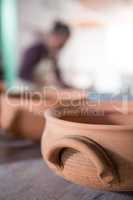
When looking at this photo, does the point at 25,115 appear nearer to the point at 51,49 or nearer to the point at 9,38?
the point at 51,49

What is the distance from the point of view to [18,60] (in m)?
2.54

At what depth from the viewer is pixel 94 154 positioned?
17.4 inches

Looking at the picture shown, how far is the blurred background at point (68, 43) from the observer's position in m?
2.15

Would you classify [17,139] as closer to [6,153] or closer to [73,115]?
[6,153]

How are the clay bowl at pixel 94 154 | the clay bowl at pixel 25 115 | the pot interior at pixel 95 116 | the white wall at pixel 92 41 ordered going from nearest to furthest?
the clay bowl at pixel 94 154, the pot interior at pixel 95 116, the clay bowl at pixel 25 115, the white wall at pixel 92 41

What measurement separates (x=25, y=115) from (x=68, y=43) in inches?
64.8

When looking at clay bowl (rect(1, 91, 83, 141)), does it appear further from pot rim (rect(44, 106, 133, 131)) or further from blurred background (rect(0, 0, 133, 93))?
blurred background (rect(0, 0, 133, 93))

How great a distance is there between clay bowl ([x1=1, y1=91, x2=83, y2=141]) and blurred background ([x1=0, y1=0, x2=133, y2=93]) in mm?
1281

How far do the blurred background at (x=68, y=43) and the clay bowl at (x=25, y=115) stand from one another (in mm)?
1281

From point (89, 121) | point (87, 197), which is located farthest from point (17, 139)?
point (87, 197)

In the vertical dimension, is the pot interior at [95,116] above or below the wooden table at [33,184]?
above

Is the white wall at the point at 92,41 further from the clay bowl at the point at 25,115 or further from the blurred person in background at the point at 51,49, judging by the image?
the clay bowl at the point at 25,115

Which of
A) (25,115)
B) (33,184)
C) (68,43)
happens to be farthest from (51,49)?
(33,184)

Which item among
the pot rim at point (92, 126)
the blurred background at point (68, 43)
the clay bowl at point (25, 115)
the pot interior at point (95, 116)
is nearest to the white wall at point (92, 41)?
the blurred background at point (68, 43)
